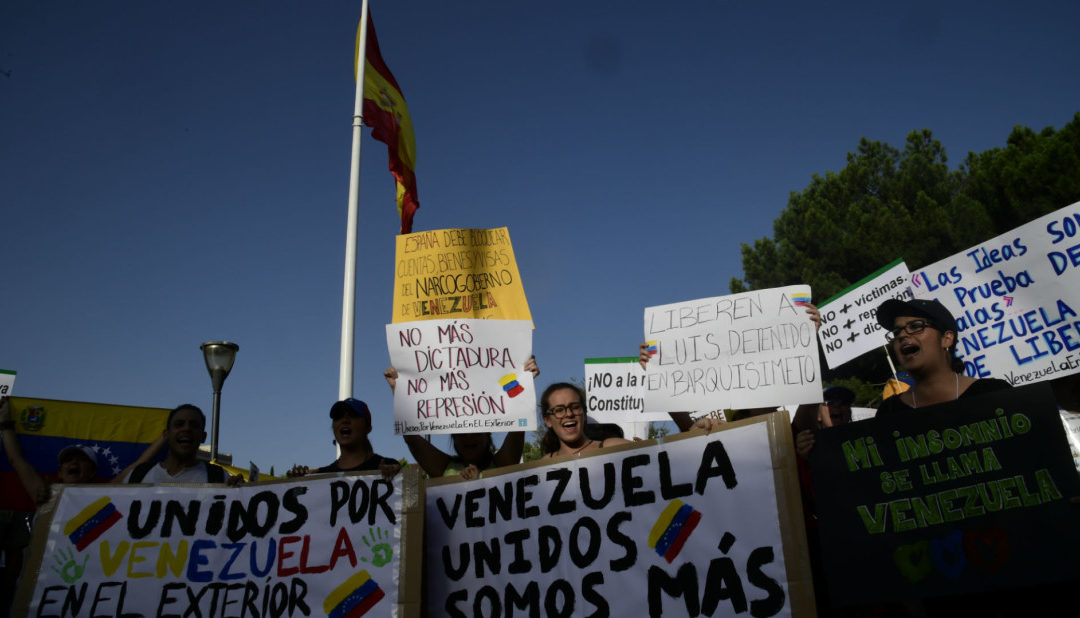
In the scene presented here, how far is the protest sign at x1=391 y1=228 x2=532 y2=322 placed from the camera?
548cm

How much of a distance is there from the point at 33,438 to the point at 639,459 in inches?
200

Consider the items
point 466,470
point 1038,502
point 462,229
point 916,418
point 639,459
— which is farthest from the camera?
point 462,229

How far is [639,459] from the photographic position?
3.57 m

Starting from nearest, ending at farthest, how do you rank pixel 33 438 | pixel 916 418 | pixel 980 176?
1. pixel 916 418
2. pixel 33 438
3. pixel 980 176

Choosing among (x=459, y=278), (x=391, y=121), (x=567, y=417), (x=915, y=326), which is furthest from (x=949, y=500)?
(x=391, y=121)

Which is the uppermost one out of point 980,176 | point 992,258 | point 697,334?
point 980,176

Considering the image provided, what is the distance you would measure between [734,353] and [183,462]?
3148 millimetres

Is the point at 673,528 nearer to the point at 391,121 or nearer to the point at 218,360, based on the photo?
the point at 218,360

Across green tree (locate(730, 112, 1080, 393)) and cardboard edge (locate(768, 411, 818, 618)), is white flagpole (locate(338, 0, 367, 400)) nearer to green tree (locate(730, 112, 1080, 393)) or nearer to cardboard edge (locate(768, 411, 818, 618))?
cardboard edge (locate(768, 411, 818, 618))

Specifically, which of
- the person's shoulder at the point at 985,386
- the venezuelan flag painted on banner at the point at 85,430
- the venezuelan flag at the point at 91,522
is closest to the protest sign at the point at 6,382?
the venezuelan flag painted on banner at the point at 85,430

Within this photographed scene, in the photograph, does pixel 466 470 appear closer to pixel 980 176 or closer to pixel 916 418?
pixel 916 418

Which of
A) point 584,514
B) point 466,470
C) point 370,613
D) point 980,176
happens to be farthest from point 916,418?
point 980,176

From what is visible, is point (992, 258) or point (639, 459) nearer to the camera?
point (639, 459)

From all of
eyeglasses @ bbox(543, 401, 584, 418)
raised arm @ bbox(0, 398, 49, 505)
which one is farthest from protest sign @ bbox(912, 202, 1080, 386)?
raised arm @ bbox(0, 398, 49, 505)
